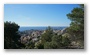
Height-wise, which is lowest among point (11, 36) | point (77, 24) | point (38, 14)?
point (11, 36)

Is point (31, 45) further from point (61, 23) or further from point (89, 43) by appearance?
point (89, 43)

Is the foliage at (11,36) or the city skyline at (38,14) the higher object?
the city skyline at (38,14)

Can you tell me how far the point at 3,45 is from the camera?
254 cm

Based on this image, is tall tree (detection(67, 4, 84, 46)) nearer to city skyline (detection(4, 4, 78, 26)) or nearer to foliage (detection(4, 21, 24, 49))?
city skyline (detection(4, 4, 78, 26))

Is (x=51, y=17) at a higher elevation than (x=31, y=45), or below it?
higher

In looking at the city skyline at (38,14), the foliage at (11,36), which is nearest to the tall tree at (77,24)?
the city skyline at (38,14)

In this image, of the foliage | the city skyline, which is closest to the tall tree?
the city skyline

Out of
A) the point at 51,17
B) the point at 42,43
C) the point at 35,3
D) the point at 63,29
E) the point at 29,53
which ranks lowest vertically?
the point at 29,53

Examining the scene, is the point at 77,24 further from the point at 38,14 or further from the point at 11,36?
the point at 11,36

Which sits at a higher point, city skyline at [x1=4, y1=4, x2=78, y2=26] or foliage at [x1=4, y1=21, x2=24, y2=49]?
city skyline at [x1=4, y1=4, x2=78, y2=26]

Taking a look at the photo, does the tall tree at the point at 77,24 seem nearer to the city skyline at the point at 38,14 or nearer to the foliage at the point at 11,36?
the city skyline at the point at 38,14

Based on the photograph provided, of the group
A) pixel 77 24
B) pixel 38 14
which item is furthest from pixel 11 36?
pixel 77 24

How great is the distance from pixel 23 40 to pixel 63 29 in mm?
702

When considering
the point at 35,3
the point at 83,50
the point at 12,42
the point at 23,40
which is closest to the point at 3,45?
the point at 12,42
